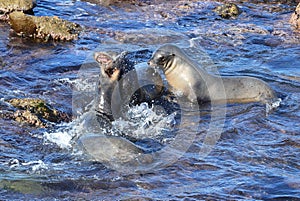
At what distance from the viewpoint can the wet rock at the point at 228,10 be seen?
13.0 m

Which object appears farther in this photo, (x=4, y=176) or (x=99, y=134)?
(x=99, y=134)

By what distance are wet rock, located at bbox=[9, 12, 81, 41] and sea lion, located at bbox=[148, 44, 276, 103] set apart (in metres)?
3.06

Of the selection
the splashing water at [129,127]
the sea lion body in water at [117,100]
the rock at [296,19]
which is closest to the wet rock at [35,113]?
the splashing water at [129,127]

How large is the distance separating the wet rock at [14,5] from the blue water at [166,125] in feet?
1.07

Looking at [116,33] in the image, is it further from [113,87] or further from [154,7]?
[113,87]

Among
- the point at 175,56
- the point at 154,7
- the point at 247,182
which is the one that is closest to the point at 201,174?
the point at 247,182

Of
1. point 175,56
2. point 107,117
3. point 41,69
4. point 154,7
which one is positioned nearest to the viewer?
point 107,117

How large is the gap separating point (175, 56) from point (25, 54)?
2.94 metres

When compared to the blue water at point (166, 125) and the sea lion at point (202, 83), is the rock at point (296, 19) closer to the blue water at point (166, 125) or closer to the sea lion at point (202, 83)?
the blue water at point (166, 125)

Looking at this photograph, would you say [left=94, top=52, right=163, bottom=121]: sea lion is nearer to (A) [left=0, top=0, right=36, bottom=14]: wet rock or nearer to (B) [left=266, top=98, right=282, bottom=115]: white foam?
(B) [left=266, top=98, right=282, bottom=115]: white foam

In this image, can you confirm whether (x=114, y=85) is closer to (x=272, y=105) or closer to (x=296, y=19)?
(x=272, y=105)

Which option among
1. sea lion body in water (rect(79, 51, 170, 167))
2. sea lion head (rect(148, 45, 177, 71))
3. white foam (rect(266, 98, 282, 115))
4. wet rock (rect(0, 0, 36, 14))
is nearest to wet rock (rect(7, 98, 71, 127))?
sea lion body in water (rect(79, 51, 170, 167))

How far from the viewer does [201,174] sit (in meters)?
6.24

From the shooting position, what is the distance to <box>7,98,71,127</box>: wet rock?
7.25 metres
